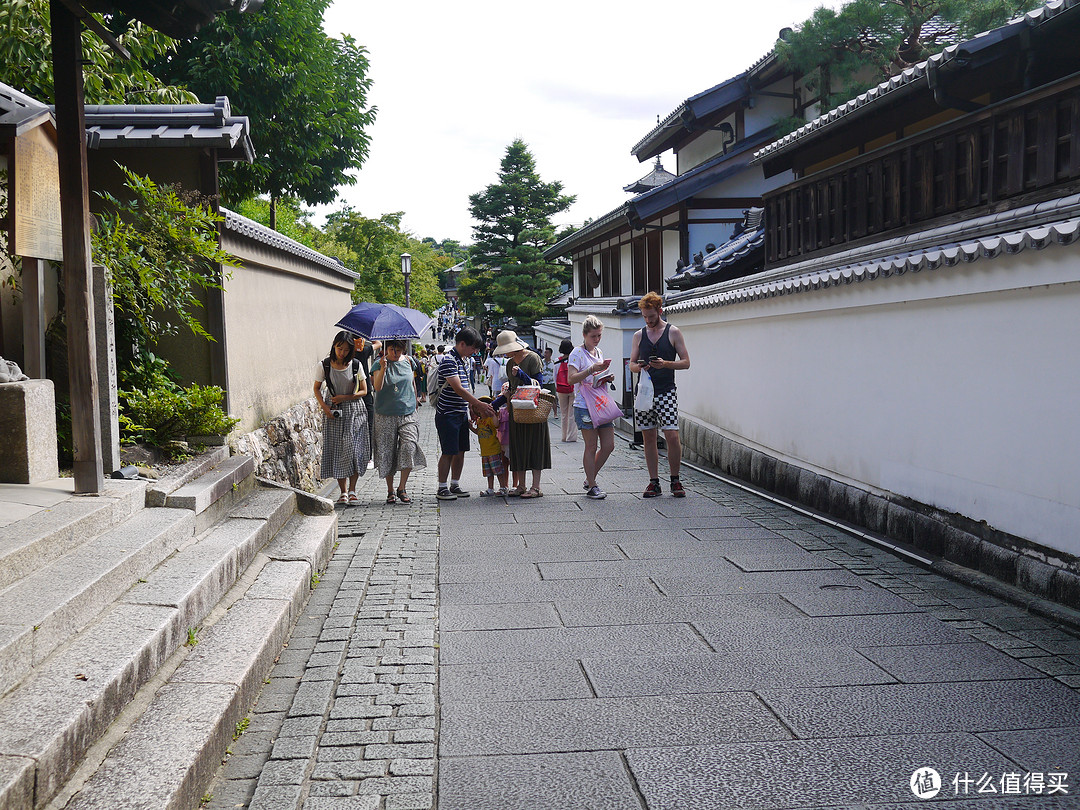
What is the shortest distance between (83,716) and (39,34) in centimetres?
778

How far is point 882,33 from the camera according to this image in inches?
524

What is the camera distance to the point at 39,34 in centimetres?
847

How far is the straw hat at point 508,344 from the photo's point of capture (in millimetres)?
9422

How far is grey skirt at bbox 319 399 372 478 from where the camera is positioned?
9262 millimetres

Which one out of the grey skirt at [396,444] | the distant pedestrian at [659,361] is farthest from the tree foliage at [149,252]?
the distant pedestrian at [659,361]

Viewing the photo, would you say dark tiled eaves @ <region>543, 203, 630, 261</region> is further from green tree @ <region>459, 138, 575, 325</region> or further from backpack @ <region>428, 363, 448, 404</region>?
green tree @ <region>459, 138, 575, 325</region>

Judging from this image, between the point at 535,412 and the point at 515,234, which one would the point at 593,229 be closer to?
the point at 535,412

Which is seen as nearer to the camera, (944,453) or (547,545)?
(944,453)

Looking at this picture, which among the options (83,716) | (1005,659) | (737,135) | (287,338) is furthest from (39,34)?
(737,135)

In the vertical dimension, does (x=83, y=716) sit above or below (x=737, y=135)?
below

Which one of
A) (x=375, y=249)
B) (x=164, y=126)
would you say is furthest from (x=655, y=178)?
(x=164, y=126)

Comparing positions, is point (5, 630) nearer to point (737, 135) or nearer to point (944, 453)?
point (944, 453)

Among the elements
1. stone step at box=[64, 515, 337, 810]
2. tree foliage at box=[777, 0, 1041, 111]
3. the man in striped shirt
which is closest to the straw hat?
the man in striped shirt

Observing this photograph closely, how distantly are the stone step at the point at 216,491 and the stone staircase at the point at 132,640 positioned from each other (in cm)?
2
